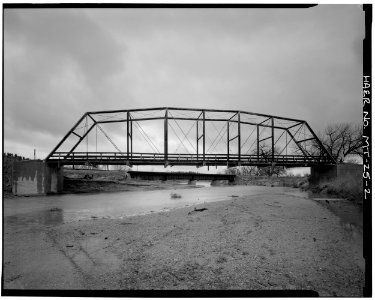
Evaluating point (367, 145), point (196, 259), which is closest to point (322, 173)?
point (367, 145)

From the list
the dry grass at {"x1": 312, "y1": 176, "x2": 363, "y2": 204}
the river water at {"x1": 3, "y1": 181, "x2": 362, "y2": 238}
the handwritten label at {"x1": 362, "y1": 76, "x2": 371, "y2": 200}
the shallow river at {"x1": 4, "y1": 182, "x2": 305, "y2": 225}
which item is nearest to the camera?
the handwritten label at {"x1": 362, "y1": 76, "x2": 371, "y2": 200}

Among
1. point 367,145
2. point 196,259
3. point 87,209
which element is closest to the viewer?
point 367,145

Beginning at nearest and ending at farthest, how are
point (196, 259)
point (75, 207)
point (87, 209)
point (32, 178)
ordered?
point (196, 259)
point (87, 209)
point (75, 207)
point (32, 178)

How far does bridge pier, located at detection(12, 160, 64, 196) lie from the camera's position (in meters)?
22.1

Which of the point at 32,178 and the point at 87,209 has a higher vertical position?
the point at 32,178

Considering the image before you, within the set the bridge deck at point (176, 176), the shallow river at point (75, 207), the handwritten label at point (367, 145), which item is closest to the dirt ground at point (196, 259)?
the handwritten label at point (367, 145)

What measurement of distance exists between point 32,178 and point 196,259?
25.2 m

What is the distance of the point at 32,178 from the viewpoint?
22688 millimetres

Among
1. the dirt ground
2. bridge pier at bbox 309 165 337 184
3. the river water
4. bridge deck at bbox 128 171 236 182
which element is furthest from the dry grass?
bridge deck at bbox 128 171 236 182

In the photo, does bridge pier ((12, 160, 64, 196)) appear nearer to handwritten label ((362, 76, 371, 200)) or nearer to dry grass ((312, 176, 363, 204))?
dry grass ((312, 176, 363, 204))

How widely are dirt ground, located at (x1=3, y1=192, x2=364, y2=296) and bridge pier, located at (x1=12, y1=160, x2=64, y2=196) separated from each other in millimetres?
18377

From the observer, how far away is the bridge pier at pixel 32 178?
72.4 feet

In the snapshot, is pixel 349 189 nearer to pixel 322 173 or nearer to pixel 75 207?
pixel 322 173

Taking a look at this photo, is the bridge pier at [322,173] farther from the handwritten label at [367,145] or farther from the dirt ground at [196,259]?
the handwritten label at [367,145]
